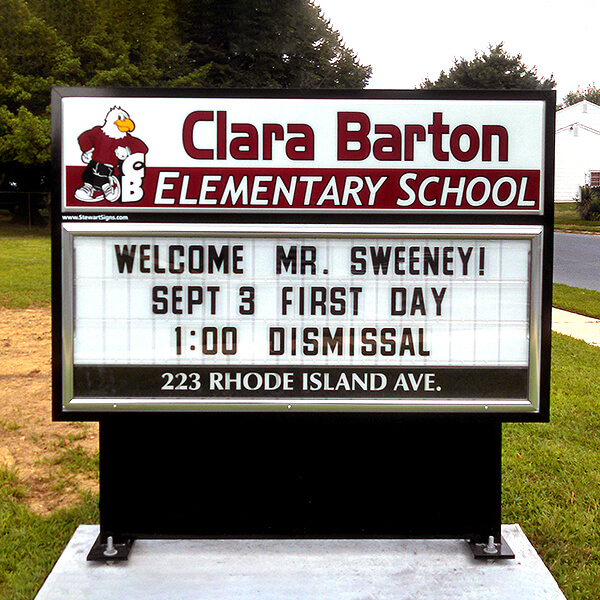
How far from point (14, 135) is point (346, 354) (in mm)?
28978

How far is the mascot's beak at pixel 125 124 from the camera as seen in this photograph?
3.40 meters

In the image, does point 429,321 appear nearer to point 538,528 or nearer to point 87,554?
point 538,528

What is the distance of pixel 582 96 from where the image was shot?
104 meters

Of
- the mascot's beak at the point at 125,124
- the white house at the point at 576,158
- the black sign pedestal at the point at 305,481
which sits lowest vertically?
the black sign pedestal at the point at 305,481

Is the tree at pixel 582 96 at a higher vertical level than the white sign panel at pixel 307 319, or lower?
higher

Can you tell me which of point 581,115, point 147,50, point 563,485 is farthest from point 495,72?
point 563,485

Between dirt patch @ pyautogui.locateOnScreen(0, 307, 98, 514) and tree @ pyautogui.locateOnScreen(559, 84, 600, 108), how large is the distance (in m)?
101

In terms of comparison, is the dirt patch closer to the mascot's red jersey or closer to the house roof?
the mascot's red jersey

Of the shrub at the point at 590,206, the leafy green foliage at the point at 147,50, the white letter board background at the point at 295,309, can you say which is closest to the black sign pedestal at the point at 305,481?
the white letter board background at the point at 295,309

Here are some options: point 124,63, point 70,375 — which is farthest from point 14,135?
point 70,375

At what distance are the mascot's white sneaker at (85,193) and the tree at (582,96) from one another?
103m

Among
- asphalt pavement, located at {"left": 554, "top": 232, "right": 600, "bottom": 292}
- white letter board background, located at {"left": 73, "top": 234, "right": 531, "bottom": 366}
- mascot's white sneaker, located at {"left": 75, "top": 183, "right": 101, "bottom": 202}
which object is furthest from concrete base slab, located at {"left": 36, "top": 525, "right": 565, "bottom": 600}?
asphalt pavement, located at {"left": 554, "top": 232, "right": 600, "bottom": 292}

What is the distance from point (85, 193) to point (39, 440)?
275cm

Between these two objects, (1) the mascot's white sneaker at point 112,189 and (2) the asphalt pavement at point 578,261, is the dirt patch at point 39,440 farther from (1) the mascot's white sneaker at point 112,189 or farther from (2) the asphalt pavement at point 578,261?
(2) the asphalt pavement at point 578,261
